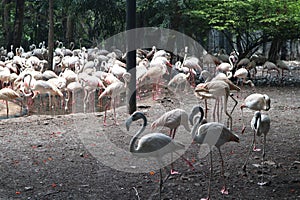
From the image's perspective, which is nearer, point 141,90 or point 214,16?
point 141,90

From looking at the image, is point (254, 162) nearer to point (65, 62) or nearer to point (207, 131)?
point (207, 131)

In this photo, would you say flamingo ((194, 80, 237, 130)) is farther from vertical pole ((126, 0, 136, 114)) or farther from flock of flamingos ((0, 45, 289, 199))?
vertical pole ((126, 0, 136, 114))

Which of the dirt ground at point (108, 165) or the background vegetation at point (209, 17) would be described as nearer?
the dirt ground at point (108, 165)

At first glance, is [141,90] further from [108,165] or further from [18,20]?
[18,20]

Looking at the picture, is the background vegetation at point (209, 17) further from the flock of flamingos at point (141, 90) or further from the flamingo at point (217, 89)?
the flamingo at point (217, 89)

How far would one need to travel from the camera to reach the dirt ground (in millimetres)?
4598

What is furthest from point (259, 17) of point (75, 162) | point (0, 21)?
point (0, 21)

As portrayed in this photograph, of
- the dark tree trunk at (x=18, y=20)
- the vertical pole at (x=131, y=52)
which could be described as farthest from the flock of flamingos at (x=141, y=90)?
the dark tree trunk at (x=18, y=20)

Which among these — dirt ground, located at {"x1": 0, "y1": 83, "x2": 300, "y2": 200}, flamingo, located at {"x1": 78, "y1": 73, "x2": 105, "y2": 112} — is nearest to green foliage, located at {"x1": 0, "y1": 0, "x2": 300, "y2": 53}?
flamingo, located at {"x1": 78, "y1": 73, "x2": 105, "y2": 112}

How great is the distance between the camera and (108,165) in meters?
5.51

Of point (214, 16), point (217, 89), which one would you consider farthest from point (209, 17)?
point (217, 89)

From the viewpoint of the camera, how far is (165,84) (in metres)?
12.3

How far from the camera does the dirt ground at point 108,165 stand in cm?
460

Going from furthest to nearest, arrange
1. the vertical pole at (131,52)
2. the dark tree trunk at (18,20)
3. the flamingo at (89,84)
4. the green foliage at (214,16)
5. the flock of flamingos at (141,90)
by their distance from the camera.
Answer: the dark tree trunk at (18,20) → the green foliage at (214,16) → the flamingo at (89,84) → the vertical pole at (131,52) → the flock of flamingos at (141,90)
